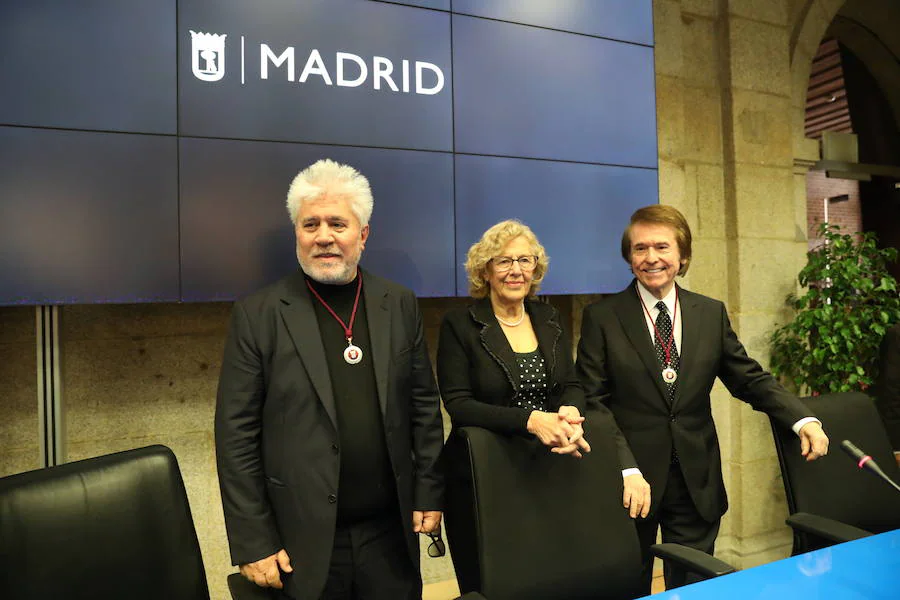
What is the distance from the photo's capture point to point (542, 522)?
5.42 feet

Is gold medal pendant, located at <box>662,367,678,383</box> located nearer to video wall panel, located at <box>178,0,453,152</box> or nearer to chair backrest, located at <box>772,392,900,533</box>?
chair backrest, located at <box>772,392,900,533</box>

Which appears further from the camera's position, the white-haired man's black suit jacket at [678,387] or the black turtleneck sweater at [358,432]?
the white-haired man's black suit jacket at [678,387]

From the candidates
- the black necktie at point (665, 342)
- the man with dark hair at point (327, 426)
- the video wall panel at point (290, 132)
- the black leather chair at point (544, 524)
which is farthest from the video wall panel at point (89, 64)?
the black necktie at point (665, 342)

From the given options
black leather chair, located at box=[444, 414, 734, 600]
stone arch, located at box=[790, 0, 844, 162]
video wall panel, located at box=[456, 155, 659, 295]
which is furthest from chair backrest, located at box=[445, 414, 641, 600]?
stone arch, located at box=[790, 0, 844, 162]

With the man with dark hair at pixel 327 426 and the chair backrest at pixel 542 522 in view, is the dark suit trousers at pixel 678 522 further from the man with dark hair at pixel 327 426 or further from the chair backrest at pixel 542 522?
the man with dark hair at pixel 327 426

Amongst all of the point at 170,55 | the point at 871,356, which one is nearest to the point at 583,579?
the point at 170,55

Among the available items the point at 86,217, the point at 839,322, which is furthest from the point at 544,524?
the point at 839,322

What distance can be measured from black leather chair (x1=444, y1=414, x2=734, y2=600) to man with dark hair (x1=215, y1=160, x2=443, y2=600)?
200 mm

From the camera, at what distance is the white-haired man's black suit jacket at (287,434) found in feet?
5.32

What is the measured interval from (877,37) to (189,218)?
5161mm

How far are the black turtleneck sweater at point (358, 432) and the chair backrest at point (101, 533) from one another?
427 millimetres

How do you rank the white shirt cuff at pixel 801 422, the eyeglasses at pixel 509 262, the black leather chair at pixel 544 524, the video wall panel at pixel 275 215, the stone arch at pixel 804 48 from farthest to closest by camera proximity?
the stone arch at pixel 804 48 → the video wall panel at pixel 275 215 → the eyeglasses at pixel 509 262 → the white shirt cuff at pixel 801 422 → the black leather chair at pixel 544 524

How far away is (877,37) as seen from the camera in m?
4.72

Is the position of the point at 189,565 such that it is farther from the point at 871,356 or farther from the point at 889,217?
the point at 889,217
